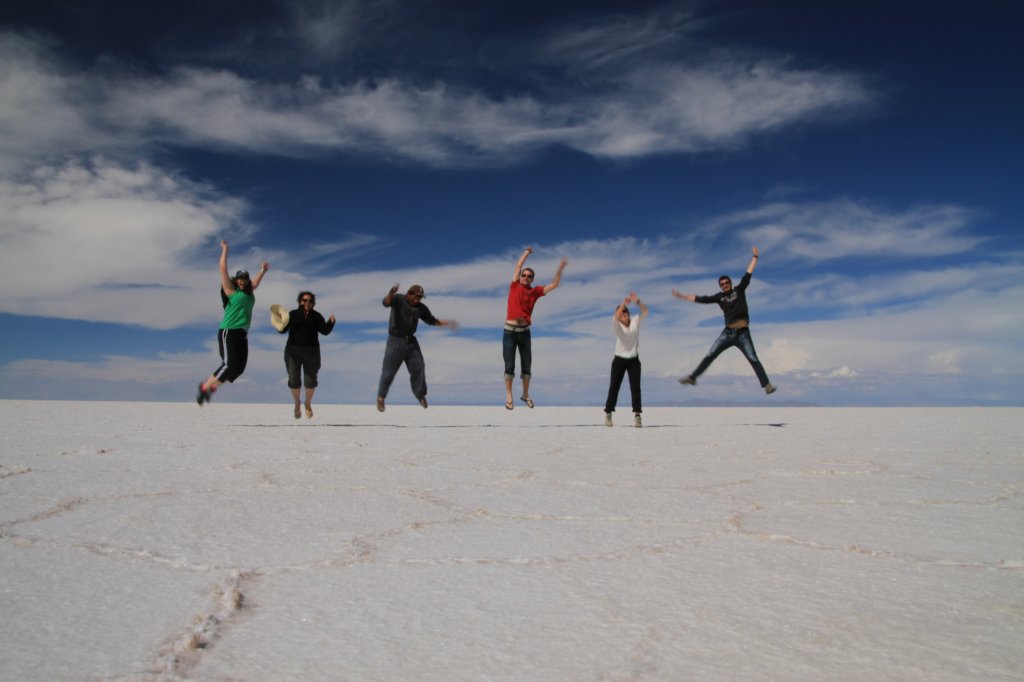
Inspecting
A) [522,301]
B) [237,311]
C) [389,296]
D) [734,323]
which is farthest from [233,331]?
[734,323]

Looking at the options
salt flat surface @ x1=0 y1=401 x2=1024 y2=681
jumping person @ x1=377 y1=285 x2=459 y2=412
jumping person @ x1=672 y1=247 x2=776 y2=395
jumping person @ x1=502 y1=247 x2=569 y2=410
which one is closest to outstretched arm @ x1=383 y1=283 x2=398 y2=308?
jumping person @ x1=377 y1=285 x2=459 y2=412

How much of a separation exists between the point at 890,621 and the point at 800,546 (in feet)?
1.73

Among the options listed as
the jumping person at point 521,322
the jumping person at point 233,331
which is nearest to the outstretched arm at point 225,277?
the jumping person at point 233,331

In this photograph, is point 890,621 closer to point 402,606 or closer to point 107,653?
point 402,606

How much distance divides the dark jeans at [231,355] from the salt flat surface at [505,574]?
11.0 feet

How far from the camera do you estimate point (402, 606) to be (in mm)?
1237

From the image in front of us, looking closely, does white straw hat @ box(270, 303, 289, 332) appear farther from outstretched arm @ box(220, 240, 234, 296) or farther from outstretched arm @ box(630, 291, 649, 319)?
outstretched arm @ box(630, 291, 649, 319)

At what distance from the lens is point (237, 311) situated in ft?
21.0

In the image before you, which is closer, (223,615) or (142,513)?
(223,615)

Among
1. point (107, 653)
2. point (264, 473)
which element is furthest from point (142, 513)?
point (107, 653)

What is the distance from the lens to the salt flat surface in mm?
1024

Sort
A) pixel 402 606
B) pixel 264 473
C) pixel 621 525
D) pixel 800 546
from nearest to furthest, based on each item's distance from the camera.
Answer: pixel 402 606, pixel 800 546, pixel 621 525, pixel 264 473

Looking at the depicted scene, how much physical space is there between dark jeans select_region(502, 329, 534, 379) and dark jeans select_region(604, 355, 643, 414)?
1350 millimetres

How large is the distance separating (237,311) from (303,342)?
0.97 m
